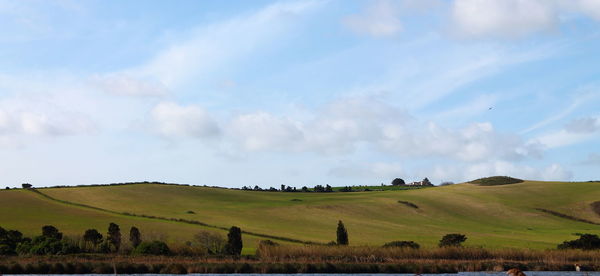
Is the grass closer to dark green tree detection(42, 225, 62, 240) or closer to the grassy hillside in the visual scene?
dark green tree detection(42, 225, 62, 240)

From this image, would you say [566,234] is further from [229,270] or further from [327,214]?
[229,270]

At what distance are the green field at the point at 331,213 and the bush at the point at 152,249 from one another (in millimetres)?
17153

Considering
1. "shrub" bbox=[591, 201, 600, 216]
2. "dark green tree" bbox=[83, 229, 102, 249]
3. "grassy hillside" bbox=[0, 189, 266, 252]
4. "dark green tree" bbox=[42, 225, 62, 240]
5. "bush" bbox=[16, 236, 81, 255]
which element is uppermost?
"shrub" bbox=[591, 201, 600, 216]

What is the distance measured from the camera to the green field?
12231 centimetres

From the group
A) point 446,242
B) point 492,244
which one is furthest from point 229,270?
point 492,244

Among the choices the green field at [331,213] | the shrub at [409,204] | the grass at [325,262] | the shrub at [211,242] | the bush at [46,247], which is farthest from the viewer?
the shrub at [409,204]

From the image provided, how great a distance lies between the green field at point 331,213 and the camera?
401 feet

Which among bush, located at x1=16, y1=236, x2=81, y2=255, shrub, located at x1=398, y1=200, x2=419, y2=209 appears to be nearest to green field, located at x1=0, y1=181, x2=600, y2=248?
shrub, located at x1=398, y1=200, x2=419, y2=209

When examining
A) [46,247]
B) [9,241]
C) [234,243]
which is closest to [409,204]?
[234,243]

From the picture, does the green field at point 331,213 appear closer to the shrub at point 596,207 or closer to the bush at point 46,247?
the shrub at point 596,207

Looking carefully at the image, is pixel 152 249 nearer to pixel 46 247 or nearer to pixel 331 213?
pixel 46 247

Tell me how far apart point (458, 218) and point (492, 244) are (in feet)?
157

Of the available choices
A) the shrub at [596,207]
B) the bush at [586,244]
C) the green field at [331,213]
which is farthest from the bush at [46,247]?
the shrub at [596,207]

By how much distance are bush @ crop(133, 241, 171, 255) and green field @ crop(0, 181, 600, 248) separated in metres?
17.2
